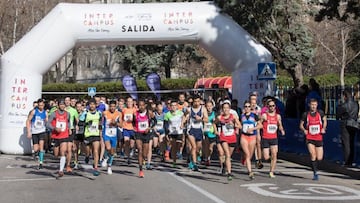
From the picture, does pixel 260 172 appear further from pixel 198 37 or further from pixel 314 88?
pixel 198 37

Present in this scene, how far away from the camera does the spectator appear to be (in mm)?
14156

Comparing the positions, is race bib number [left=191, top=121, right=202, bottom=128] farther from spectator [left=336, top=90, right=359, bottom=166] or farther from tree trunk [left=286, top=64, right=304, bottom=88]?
tree trunk [left=286, top=64, right=304, bottom=88]

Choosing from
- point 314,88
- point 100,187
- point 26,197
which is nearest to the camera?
point 26,197

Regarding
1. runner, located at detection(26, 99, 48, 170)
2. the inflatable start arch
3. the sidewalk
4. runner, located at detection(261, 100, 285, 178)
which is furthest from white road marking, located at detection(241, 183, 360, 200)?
the inflatable start arch

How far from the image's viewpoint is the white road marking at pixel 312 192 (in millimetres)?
10695

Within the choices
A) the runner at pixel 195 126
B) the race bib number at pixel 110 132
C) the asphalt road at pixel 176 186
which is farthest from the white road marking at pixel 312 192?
the race bib number at pixel 110 132

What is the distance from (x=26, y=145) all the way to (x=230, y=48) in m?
7.43

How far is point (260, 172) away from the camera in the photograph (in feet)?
48.0

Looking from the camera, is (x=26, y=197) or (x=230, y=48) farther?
(x=230, y=48)

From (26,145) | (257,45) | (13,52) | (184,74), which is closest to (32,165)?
(26,145)

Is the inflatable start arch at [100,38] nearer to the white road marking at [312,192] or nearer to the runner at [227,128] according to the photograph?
the runner at [227,128]

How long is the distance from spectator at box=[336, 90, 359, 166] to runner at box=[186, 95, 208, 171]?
3.29m

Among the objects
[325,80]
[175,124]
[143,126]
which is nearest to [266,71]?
[175,124]

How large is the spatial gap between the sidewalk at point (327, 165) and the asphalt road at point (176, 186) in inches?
7.4
